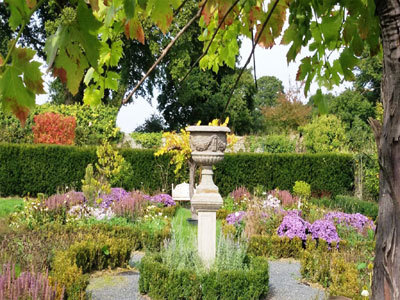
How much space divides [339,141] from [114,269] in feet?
48.5

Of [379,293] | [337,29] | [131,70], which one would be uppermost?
[131,70]

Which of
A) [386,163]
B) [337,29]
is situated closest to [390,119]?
[386,163]

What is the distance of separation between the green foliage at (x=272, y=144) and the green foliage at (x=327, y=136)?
0.99 meters

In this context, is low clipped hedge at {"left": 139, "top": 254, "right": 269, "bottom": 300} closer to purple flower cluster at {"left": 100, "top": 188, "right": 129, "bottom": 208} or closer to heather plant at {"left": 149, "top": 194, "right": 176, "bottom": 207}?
purple flower cluster at {"left": 100, "top": 188, "right": 129, "bottom": 208}

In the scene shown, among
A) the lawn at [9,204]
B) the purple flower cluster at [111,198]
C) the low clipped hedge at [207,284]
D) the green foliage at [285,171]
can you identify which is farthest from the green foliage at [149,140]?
the low clipped hedge at [207,284]

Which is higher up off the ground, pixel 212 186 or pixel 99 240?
pixel 212 186

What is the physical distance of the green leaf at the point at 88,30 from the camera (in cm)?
111

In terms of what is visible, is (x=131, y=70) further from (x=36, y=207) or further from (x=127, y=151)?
(x=36, y=207)

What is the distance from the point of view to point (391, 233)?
1325 millimetres

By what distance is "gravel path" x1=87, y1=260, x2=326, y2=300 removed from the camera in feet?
17.9

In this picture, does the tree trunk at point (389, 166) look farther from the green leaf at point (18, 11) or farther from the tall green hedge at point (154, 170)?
the tall green hedge at point (154, 170)

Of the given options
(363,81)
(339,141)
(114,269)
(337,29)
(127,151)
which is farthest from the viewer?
(363,81)

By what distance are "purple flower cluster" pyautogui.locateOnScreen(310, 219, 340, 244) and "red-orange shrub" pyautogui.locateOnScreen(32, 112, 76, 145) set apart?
→ 37.5ft

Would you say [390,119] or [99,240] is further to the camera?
[99,240]
